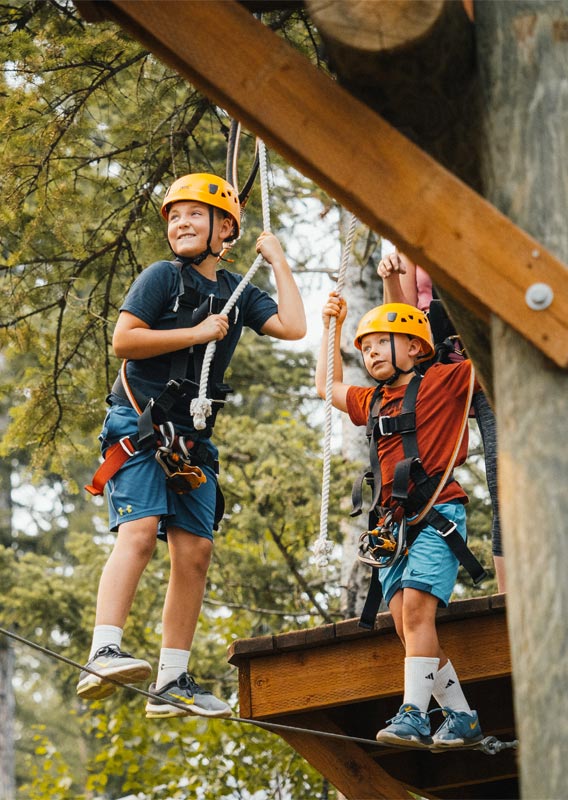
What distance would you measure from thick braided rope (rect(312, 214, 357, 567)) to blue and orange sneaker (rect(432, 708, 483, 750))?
0.82 meters

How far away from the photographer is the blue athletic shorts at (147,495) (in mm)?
4902

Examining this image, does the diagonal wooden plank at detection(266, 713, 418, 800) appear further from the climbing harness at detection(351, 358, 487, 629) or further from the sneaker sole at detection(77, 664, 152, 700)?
the sneaker sole at detection(77, 664, 152, 700)

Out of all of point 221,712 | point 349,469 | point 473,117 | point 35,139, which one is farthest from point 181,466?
point 349,469

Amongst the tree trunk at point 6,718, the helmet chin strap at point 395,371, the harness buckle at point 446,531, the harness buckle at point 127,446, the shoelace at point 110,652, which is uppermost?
the tree trunk at point 6,718

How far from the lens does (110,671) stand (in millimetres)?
4484

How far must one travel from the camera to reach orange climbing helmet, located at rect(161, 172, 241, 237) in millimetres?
5324

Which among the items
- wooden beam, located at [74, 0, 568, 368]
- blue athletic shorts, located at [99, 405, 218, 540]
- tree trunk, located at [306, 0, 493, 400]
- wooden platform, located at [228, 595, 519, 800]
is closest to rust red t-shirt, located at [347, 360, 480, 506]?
wooden platform, located at [228, 595, 519, 800]

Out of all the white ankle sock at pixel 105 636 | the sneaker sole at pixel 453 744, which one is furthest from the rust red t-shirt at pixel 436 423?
the white ankle sock at pixel 105 636

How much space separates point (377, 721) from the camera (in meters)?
6.41

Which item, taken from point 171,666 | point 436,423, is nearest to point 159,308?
point 436,423

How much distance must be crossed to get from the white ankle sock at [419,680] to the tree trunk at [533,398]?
2219mm

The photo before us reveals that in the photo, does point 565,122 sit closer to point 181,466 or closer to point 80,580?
point 181,466

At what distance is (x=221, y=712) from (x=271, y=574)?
7822mm

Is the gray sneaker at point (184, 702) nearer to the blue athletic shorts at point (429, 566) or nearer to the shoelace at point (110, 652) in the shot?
the shoelace at point (110, 652)
